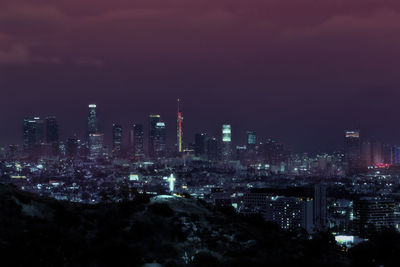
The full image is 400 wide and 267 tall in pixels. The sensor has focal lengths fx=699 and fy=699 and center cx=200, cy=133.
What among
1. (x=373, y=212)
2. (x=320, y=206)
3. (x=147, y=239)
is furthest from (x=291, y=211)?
(x=147, y=239)

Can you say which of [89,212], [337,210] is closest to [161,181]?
[337,210]

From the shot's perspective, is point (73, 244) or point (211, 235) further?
point (211, 235)

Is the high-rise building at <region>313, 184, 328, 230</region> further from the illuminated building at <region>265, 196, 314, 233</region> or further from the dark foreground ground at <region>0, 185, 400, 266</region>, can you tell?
the dark foreground ground at <region>0, 185, 400, 266</region>

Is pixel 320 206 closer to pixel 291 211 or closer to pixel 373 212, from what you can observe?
pixel 373 212

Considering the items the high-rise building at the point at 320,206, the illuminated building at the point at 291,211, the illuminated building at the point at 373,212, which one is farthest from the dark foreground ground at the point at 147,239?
the illuminated building at the point at 373,212

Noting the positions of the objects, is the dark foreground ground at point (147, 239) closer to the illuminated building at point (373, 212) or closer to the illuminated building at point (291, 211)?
the illuminated building at point (291, 211)

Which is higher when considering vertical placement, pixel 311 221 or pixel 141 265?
pixel 141 265

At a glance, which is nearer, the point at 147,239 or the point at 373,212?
the point at 147,239

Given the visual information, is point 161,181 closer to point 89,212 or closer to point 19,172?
point 19,172

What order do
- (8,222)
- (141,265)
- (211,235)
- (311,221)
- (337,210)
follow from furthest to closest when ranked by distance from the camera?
(337,210), (311,221), (211,235), (8,222), (141,265)
